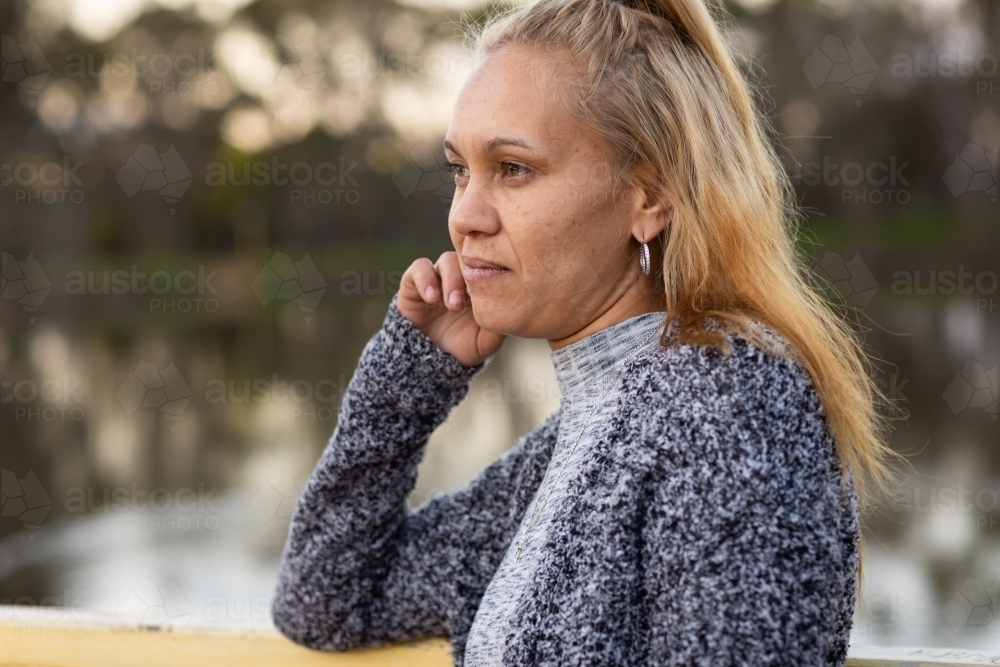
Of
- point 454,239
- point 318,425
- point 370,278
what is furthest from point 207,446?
point 370,278

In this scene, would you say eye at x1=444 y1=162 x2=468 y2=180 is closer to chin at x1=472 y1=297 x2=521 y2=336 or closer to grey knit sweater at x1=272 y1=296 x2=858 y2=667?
chin at x1=472 y1=297 x2=521 y2=336

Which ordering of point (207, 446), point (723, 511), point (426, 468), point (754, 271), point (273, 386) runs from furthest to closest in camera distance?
point (273, 386) → point (207, 446) → point (426, 468) → point (754, 271) → point (723, 511)

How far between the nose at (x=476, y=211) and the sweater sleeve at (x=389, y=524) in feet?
0.97

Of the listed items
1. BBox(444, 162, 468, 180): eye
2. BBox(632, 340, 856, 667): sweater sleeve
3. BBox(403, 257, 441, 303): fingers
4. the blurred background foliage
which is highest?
BBox(444, 162, 468, 180): eye

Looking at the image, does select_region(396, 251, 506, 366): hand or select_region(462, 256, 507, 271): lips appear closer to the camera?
select_region(462, 256, 507, 271): lips

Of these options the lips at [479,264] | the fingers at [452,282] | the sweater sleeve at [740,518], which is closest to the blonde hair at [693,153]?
the sweater sleeve at [740,518]

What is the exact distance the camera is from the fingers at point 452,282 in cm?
151

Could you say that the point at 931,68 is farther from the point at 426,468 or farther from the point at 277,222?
the point at 426,468

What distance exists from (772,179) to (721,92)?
14cm

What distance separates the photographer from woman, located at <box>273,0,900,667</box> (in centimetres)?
105

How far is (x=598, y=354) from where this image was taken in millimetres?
1357

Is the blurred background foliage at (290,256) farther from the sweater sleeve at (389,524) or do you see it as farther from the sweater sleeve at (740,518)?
the sweater sleeve at (740,518)

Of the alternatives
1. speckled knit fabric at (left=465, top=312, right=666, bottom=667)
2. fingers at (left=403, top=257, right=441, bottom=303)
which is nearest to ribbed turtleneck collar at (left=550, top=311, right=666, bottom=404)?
speckled knit fabric at (left=465, top=312, right=666, bottom=667)

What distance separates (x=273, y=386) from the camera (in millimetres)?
10227
